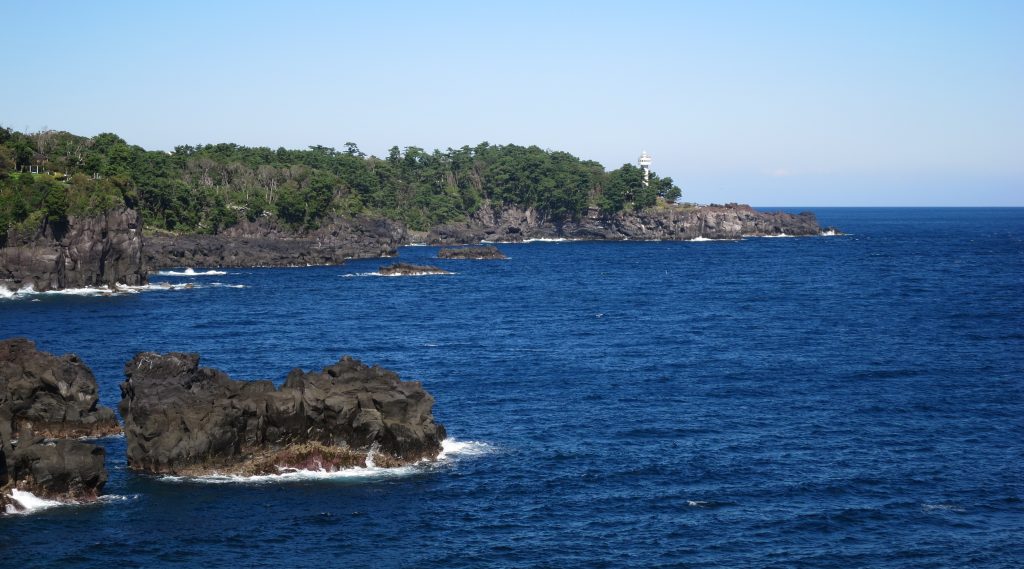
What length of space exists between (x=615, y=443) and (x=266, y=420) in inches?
805

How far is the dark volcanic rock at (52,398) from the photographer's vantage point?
6106 cm

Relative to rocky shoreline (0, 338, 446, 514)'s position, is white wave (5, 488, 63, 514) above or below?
below

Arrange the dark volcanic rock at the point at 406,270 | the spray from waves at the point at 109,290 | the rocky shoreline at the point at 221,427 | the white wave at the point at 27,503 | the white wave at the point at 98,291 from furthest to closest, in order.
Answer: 1. the dark volcanic rock at the point at 406,270
2. the white wave at the point at 98,291
3. the spray from waves at the point at 109,290
4. the rocky shoreline at the point at 221,427
5. the white wave at the point at 27,503

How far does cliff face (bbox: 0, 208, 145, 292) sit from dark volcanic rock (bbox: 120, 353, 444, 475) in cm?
8789

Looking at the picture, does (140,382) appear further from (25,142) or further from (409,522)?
(25,142)

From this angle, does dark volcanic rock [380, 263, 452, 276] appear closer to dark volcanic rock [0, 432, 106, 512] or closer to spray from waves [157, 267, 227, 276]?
spray from waves [157, 267, 227, 276]

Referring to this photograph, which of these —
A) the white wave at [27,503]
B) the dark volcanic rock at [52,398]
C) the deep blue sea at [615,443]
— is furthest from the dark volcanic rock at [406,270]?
the white wave at [27,503]

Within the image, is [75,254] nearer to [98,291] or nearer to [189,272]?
[98,291]

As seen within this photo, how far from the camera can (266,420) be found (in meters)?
55.4

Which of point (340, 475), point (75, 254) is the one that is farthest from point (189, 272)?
point (340, 475)

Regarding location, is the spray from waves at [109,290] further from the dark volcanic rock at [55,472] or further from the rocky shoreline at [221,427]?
the dark volcanic rock at [55,472]

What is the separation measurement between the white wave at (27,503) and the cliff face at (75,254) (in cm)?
9503

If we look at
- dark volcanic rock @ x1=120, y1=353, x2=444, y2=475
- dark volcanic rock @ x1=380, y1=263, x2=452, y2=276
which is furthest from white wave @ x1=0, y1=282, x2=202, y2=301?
dark volcanic rock @ x1=120, y1=353, x2=444, y2=475

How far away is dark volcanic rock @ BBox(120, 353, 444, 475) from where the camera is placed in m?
53.9
